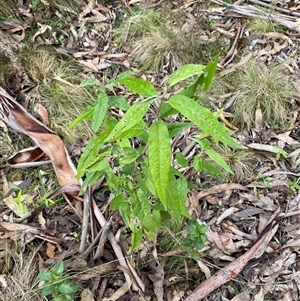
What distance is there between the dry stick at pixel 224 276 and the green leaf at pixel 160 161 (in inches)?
36.0

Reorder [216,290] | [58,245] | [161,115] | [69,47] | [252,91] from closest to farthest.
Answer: [161,115] → [216,290] → [58,245] → [252,91] → [69,47]

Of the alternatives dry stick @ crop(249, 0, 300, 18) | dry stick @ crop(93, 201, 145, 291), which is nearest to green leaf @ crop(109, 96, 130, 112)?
dry stick @ crop(93, 201, 145, 291)

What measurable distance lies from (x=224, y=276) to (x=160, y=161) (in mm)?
1039

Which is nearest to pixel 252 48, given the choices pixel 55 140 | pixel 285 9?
pixel 285 9

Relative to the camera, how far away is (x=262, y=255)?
2363 mm

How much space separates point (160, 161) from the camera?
4.85 feet

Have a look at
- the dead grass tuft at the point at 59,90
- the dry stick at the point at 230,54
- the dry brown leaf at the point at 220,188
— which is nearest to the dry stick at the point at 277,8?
the dry stick at the point at 230,54

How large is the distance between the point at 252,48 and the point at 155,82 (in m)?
0.79

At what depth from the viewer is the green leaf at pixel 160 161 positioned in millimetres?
1472

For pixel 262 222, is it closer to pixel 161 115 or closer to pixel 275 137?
pixel 275 137

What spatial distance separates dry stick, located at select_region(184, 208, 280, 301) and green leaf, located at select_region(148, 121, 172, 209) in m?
0.92

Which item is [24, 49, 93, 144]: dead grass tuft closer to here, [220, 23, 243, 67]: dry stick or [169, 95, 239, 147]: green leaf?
[220, 23, 243, 67]: dry stick

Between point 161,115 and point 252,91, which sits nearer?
point 161,115

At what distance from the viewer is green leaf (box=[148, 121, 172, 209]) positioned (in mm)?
1472
